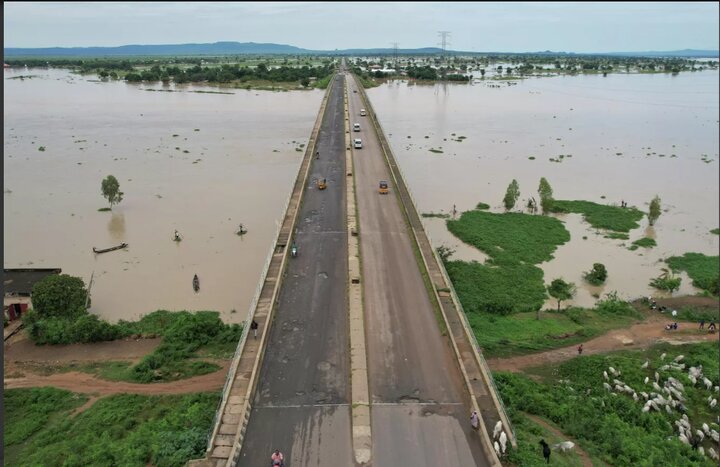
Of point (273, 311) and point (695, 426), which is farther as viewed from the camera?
point (273, 311)

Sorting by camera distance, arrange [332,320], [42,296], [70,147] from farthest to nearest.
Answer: [70,147] → [42,296] → [332,320]

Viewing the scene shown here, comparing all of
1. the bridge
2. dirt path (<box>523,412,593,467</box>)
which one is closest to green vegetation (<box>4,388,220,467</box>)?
the bridge

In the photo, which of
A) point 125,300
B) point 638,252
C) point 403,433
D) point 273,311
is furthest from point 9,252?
point 638,252

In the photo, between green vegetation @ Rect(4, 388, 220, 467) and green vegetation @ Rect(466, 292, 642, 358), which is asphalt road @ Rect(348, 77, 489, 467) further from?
green vegetation @ Rect(4, 388, 220, 467)

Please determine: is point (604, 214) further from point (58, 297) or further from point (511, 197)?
→ point (58, 297)

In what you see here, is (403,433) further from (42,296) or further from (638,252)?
(638,252)

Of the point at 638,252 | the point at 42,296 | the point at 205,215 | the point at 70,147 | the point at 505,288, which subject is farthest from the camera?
the point at 70,147

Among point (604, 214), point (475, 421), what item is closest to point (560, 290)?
point (475, 421)
